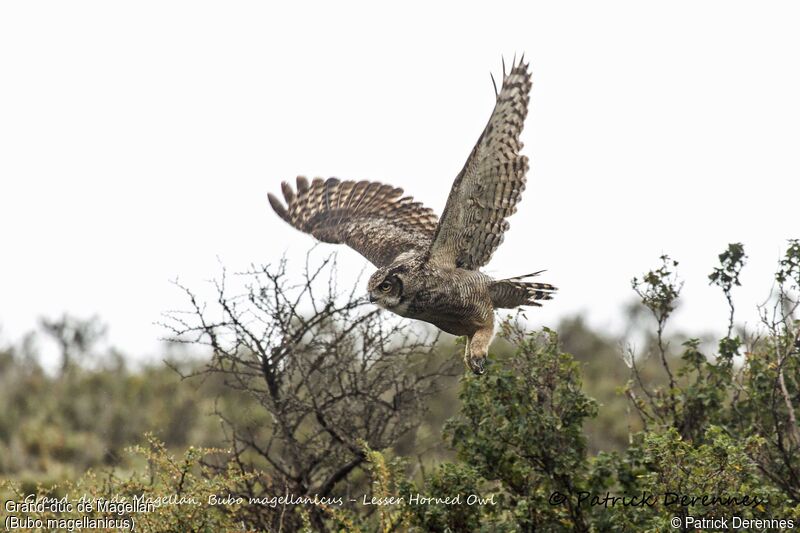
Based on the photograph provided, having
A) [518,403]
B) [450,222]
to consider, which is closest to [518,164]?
[450,222]

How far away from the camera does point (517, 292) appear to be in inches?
309

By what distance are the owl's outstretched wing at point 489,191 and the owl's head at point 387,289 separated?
1.34ft

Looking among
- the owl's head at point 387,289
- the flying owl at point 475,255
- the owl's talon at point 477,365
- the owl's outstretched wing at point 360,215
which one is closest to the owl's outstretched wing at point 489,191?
the flying owl at point 475,255

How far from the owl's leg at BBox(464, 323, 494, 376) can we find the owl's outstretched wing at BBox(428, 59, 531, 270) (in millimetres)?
504

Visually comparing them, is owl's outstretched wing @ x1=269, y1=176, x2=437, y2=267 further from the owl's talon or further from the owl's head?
the owl's talon

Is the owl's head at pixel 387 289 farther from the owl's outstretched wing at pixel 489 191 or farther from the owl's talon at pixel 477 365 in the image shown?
the owl's talon at pixel 477 365

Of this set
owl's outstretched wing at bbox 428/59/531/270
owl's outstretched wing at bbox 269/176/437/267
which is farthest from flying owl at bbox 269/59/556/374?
owl's outstretched wing at bbox 269/176/437/267

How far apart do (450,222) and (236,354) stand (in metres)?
1.66

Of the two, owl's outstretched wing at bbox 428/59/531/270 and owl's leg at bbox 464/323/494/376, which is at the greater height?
owl's outstretched wing at bbox 428/59/531/270

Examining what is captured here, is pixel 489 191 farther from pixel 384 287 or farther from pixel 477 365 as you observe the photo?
pixel 477 365

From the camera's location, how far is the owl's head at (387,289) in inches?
270

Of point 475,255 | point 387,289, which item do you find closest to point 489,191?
point 475,255

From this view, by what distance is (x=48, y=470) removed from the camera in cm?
1461

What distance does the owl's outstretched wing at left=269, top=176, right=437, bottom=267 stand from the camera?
8836 millimetres
